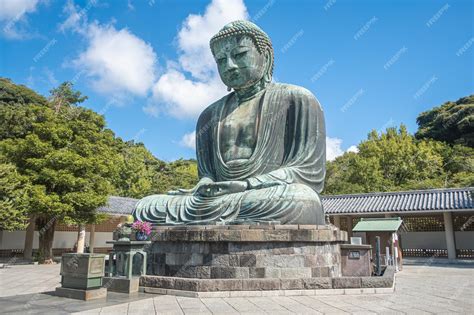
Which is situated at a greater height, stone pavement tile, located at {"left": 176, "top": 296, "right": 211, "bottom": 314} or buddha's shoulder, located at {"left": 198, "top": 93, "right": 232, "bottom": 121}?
buddha's shoulder, located at {"left": 198, "top": 93, "right": 232, "bottom": 121}

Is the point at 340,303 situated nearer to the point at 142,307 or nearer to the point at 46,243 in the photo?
the point at 142,307

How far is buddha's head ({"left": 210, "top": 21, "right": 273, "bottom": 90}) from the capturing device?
331 inches

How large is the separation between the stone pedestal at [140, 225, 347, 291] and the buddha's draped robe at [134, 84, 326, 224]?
414 mm

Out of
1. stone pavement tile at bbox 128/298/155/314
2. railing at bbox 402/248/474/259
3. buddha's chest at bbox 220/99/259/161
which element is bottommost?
railing at bbox 402/248/474/259

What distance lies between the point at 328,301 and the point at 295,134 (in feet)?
12.5

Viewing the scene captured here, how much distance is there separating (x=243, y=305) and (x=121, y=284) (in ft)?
7.23

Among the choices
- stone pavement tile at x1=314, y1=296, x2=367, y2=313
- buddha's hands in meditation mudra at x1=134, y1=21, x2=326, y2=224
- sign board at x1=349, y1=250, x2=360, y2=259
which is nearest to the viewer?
stone pavement tile at x1=314, y1=296, x2=367, y2=313

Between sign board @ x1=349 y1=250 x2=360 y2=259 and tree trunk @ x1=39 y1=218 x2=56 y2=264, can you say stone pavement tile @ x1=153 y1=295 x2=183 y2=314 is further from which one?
tree trunk @ x1=39 y1=218 x2=56 y2=264

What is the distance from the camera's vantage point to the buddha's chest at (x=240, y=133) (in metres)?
8.10

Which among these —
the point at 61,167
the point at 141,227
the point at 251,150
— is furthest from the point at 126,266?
the point at 61,167

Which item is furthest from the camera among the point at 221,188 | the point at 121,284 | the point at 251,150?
the point at 251,150

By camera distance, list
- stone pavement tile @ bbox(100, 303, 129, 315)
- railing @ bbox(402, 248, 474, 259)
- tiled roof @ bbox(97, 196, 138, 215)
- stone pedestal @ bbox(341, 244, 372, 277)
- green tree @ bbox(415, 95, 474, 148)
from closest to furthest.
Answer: stone pavement tile @ bbox(100, 303, 129, 315), stone pedestal @ bbox(341, 244, 372, 277), railing @ bbox(402, 248, 474, 259), tiled roof @ bbox(97, 196, 138, 215), green tree @ bbox(415, 95, 474, 148)

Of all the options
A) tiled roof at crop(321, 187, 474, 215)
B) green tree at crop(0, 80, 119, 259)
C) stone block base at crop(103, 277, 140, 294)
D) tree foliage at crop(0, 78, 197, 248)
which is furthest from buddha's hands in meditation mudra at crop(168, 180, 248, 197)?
tiled roof at crop(321, 187, 474, 215)

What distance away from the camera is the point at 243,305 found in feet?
15.7
